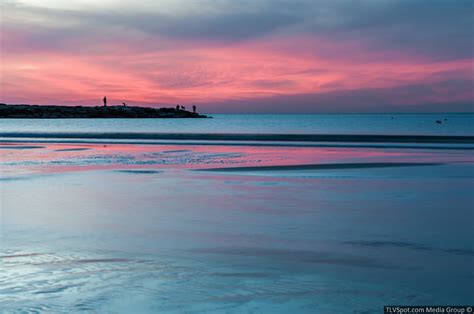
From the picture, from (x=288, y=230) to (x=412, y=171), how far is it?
10645mm

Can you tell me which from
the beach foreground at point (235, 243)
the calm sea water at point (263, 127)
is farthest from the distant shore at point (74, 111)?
the beach foreground at point (235, 243)

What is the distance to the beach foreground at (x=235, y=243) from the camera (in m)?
6.10

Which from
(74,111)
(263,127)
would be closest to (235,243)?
(263,127)

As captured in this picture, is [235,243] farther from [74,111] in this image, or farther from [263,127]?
[74,111]

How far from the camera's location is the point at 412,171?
1897 cm

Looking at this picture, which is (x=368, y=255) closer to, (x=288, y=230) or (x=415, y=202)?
(x=288, y=230)

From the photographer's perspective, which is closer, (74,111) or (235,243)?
(235,243)

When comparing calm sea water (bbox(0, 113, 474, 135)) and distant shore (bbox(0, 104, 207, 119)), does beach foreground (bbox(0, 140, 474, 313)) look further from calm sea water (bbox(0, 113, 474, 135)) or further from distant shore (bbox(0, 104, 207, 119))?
distant shore (bbox(0, 104, 207, 119))

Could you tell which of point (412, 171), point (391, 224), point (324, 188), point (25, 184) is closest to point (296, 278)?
point (391, 224)

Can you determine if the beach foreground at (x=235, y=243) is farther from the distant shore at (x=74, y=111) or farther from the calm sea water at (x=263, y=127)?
the distant shore at (x=74, y=111)

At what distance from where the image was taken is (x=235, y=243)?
8562mm

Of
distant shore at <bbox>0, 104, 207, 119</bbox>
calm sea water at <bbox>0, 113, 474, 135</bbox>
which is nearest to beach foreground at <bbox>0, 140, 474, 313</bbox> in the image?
calm sea water at <bbox>0, 113, 474, 135</bbox>

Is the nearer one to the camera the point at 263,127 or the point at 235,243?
the point at 235,243

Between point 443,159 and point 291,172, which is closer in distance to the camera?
point 291,172
